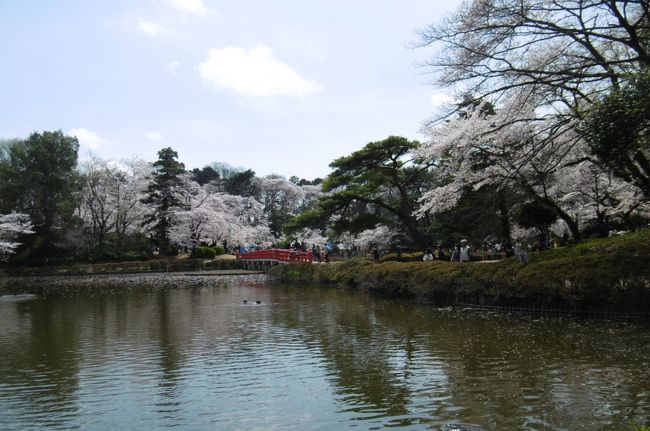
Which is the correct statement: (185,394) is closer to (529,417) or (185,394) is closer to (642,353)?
(529,417)

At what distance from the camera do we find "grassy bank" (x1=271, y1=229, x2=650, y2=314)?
456 inches

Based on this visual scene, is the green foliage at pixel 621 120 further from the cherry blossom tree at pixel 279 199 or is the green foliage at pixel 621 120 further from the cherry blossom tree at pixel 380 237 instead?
the cherry blossom tree at pixel 279 199

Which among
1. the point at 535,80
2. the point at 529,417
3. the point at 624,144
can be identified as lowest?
the point at 529,417

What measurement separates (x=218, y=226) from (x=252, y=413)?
40.4m

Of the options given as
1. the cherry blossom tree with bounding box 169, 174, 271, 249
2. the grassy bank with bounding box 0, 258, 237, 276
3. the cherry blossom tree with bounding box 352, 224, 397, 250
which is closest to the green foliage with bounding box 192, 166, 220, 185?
the cherry blossom tree with bounding box 169, 174, 271, 249

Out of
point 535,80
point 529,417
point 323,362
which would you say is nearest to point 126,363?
point 323,362

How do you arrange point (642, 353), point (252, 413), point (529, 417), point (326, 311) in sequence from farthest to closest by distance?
point (326, 311) < point (642, 353) < point (252, 413) < point (529, 417)

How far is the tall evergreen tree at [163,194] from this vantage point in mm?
43125

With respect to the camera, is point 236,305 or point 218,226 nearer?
point 236,305

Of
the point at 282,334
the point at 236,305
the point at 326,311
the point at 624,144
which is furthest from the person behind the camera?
the point at 236,305

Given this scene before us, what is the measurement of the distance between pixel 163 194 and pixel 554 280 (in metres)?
36.0

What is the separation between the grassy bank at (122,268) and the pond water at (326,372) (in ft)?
79.9

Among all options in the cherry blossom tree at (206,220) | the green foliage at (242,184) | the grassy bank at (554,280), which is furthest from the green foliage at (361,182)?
the green foliage at (242,184)

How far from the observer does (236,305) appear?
1795 cm
